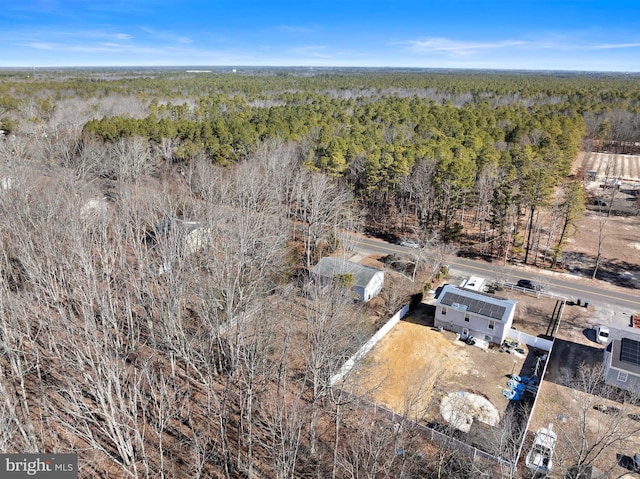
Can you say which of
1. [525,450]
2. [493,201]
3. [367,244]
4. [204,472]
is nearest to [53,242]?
[204,472]

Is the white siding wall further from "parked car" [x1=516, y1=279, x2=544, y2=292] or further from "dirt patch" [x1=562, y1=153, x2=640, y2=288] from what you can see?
"dirt patch" [x1=562, y1=153, x2=640, y2=288]

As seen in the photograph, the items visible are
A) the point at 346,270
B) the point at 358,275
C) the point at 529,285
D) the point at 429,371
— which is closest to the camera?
the point at 429,371

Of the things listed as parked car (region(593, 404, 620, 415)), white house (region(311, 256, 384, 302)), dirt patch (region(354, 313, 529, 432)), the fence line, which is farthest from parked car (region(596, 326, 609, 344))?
white house (region(311, 256, 384, 302))

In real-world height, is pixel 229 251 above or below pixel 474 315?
above

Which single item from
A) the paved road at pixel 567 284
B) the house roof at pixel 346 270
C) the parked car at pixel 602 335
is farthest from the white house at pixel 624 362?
the house roof at pixel 346 270

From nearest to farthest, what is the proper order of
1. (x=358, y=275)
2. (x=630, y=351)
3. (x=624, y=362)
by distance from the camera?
(x=624, y=362) < (x=630, y=351) < (x=358, y=275)

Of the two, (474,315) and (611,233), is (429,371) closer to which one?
(474,315)

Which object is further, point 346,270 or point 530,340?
point 346,270

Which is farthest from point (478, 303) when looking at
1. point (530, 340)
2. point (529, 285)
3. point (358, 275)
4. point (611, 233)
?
point (611, 233)
